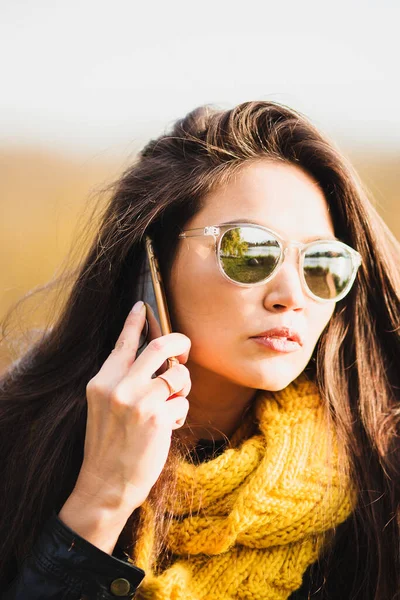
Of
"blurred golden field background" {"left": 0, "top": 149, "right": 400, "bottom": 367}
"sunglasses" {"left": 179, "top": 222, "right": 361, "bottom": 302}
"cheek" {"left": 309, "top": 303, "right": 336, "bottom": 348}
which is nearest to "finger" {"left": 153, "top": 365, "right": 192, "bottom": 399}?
"sunglasses" {"left": 179, "top": 222, "right": 361, "bottom": 302}

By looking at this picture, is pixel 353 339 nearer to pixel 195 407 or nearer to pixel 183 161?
pixel 195 407

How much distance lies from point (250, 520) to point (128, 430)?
530 millimetres

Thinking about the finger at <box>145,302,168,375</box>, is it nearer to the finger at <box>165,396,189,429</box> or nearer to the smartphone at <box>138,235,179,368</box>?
the smartphone at <box>138,235,179,368</box>

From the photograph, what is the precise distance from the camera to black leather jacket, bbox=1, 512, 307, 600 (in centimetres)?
218

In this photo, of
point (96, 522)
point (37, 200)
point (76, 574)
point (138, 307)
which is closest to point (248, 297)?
point (138, 307)

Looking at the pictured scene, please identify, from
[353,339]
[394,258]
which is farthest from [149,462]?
[394,258]

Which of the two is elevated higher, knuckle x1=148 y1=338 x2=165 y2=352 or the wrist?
knuckle x1=148 y1=338 x2=165 y2=352

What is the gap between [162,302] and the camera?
2.57 m

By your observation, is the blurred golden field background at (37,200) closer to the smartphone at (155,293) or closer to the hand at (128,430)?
the smartphone at (155,293)

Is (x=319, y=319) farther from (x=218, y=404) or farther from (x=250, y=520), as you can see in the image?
(x=250, y=520)

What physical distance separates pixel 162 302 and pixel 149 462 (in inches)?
23.2

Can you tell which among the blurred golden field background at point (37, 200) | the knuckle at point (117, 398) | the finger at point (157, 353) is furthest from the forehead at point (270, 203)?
the blurred golden field background at point (37, 200)

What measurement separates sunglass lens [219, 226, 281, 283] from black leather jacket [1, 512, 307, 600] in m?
1.00

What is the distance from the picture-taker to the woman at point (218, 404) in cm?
231
